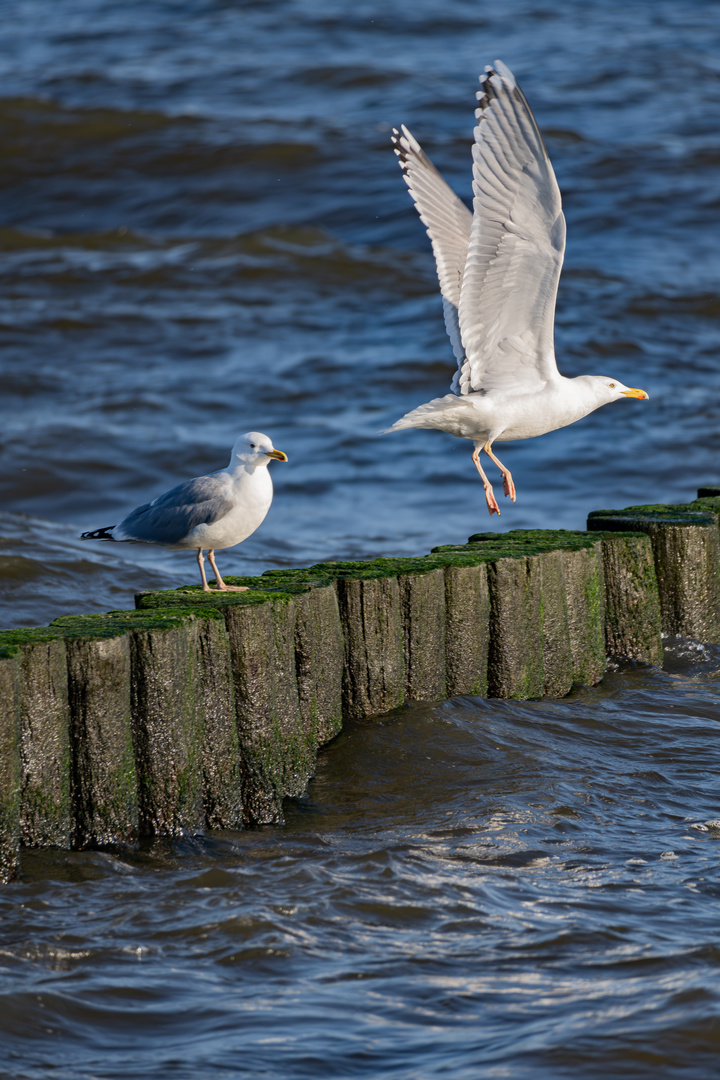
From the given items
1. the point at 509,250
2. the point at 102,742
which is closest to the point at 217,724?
the point at 102,742

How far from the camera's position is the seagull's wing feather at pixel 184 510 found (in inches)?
180

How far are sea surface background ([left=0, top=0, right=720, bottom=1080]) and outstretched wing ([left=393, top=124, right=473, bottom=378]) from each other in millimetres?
2034

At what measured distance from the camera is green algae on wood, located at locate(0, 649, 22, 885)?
11.6ft

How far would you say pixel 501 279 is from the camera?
19.5 feet

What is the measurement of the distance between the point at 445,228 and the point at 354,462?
4.85 metres

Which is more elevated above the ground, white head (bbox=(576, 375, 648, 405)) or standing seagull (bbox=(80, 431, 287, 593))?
white head (bbox=(576, 375, 648, 405))

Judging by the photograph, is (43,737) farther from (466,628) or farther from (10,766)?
(466,628)

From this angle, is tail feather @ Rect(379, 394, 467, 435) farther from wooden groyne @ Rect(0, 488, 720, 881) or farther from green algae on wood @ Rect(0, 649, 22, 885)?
green algae on wood @ Rect(0, 649, 22, 885)

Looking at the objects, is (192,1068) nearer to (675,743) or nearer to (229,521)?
(229,521)

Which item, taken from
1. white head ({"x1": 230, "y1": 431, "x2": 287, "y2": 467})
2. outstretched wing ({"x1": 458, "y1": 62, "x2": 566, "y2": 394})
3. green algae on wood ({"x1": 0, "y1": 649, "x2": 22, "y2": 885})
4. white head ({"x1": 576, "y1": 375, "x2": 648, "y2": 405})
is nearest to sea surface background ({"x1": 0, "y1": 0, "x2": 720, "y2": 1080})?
green algae on wood ({"x1": 0, "y1": 649, "x2": 22, "y2": 885})

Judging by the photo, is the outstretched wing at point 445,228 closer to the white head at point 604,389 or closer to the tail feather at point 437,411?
the tail feather at point 437,411

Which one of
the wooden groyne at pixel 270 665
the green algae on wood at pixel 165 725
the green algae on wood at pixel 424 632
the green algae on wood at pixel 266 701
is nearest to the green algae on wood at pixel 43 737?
the wooden groyne at pixel 270 665

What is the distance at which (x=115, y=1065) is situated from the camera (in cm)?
294

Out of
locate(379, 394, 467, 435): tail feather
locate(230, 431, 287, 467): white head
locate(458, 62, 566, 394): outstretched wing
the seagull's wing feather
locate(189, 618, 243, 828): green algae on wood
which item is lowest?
locate(189, 618, 243, 828): green algae on wood
